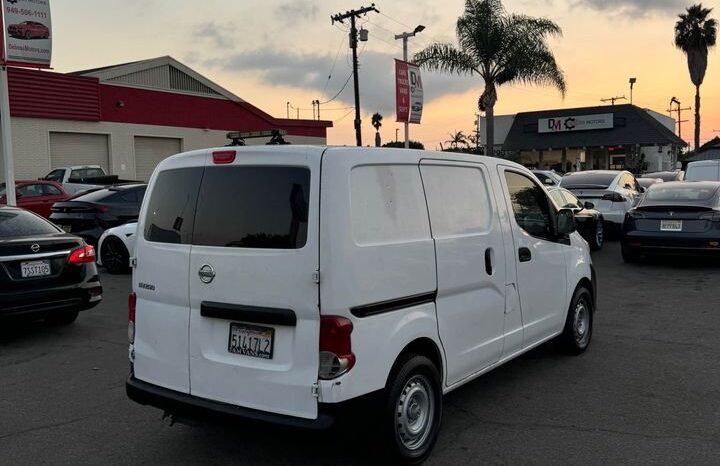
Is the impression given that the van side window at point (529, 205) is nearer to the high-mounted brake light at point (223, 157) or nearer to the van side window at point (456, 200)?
the van side window at point (456, 200)

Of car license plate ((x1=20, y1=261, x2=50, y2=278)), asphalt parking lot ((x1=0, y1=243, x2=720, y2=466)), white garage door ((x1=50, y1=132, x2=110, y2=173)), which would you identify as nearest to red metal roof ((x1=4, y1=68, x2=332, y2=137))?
white garage door ((x1=50, y1=132, x2=110, y2=173))

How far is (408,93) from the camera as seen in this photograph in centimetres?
1970

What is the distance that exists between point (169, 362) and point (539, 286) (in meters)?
2.88

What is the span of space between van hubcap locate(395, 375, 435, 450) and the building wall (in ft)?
63.5

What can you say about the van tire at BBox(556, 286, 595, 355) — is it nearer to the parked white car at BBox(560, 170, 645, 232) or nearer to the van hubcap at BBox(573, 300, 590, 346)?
the van hubcap at BBox(573, 300, 590, 346)

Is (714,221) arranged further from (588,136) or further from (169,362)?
(588,136)

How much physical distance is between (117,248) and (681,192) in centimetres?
986

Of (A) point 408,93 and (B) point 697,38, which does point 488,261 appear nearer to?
(A) point 408,93

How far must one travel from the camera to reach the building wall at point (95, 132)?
26328 millimetres

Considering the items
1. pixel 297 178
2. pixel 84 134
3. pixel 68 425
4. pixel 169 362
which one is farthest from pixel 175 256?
pixel 84 134

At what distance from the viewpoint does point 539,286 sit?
16.8ft

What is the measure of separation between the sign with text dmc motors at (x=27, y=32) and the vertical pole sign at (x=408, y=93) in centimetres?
952

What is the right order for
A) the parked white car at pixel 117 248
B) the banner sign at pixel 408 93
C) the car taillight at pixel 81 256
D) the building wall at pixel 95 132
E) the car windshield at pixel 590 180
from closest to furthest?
the car taillight at pixel 81 256 < the parked white car at pixel 117 248 < the car windshield at pixel 590 180 < the banner sign at pixel 408 93 < the building wall at pixel 95 132

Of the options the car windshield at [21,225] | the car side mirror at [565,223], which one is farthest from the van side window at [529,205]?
the car windshield at [21,225]
